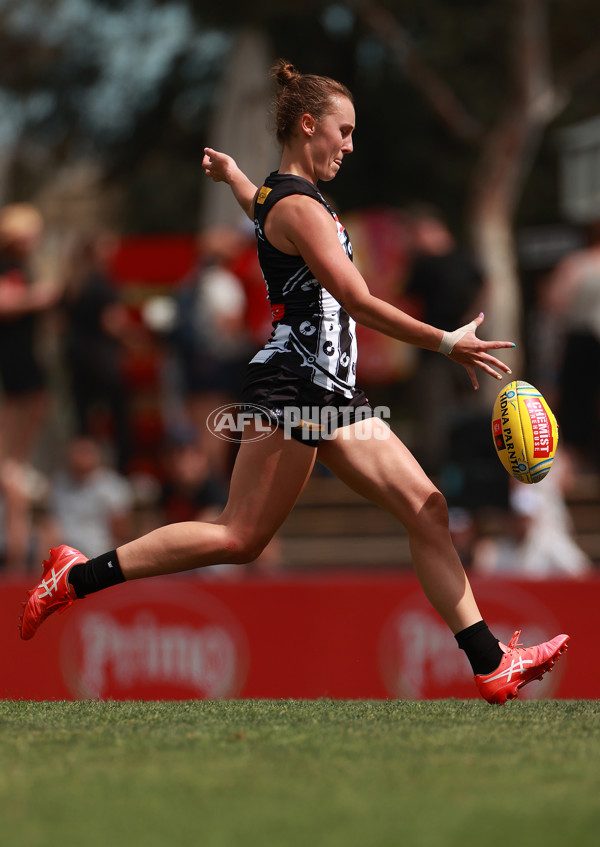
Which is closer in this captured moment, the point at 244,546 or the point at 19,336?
the point at 244,546

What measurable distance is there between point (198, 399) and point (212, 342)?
44 centimetres

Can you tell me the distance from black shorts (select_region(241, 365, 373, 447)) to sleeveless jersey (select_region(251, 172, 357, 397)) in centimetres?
3

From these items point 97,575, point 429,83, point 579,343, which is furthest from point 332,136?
point 429,83

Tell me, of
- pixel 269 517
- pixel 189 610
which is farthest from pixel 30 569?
pixel 269 517

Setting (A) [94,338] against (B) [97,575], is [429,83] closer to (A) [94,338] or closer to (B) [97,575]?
(A) [94,338]

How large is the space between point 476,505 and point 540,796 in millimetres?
5956

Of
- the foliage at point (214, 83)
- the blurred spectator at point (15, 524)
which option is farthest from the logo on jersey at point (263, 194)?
the foliage at point (214, 83)

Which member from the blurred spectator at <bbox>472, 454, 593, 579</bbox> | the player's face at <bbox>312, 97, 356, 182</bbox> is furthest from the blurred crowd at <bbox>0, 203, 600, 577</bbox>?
the player's face at <bbox>312, 97, 356, 182</bbox>

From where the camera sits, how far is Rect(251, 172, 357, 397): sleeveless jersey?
14.5 ft

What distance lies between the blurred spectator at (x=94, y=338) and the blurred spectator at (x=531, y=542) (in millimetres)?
2991

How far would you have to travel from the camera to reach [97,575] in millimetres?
4594

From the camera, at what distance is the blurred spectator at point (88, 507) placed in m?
9.57

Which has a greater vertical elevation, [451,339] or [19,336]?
[19,336]

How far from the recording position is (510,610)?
25.8 feet
